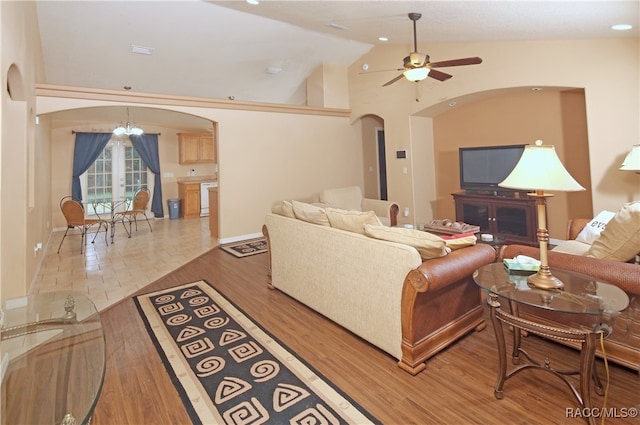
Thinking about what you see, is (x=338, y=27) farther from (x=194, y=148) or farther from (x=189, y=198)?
(x=189, y=198)

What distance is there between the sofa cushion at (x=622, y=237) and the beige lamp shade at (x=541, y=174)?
0.57 meters

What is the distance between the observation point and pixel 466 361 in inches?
86.2

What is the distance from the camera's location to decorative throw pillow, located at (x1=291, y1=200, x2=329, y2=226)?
2.91 meters

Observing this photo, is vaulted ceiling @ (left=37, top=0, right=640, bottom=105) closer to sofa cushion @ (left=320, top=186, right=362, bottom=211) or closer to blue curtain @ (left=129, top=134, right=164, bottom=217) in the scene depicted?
blue curtain @ (left=129, top=134, right=164, bottom=217)

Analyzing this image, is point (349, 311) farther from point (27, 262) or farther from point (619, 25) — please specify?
point (619, 25)

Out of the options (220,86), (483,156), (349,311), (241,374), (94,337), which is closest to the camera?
(94,337)

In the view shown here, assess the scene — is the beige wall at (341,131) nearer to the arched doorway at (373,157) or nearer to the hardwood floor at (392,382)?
the arched doorway at (373,157)

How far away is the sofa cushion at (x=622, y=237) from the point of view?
1949 millimetres

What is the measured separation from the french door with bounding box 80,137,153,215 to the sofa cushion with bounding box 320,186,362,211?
5.62 metres

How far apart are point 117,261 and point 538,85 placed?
6.49 m

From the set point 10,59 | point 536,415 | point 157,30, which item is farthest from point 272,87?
point 536,415

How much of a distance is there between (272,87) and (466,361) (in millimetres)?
6662

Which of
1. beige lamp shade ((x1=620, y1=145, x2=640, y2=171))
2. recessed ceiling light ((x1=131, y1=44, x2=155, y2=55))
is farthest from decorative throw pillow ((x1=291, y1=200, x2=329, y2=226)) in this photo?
recessed ceiling light ((x1=131, y1=44, x2=155, y2=55))

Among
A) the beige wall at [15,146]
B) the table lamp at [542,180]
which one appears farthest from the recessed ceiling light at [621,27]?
the beige wall at [15,146]
